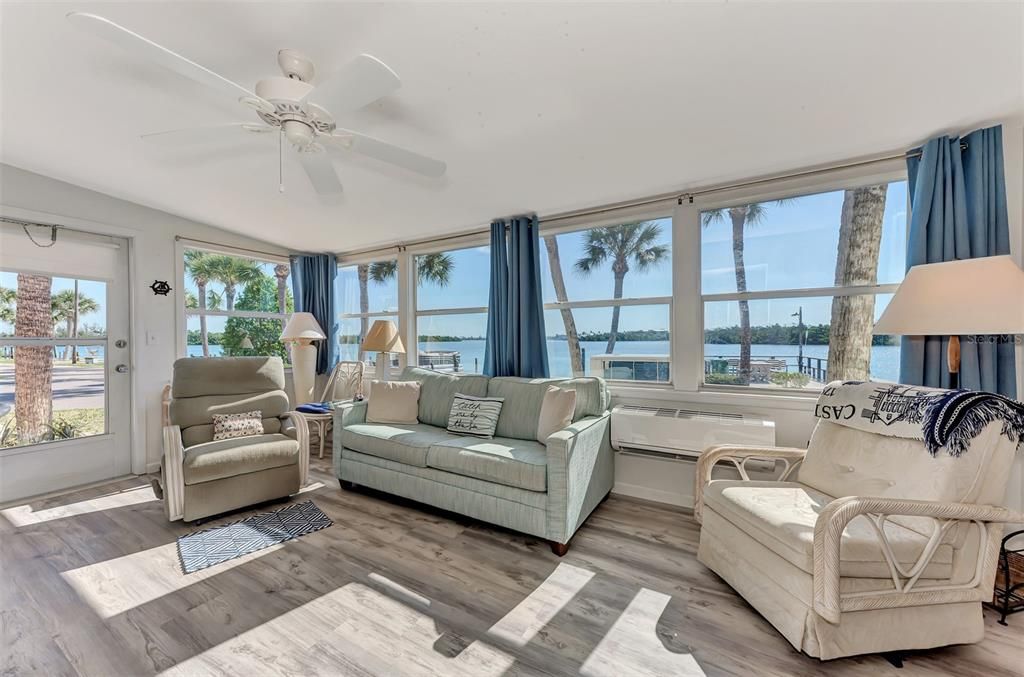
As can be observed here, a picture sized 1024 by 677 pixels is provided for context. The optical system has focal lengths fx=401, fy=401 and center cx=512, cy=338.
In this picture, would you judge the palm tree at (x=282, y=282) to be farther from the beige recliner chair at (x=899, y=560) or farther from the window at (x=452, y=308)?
the beige recliner chair at (x=899, y=560)

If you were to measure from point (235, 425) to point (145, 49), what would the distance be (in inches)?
103

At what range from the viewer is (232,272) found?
4.54 m

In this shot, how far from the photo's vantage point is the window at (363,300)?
477 cm

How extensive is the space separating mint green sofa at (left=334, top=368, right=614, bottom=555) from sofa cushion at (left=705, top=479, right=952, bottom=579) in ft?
2.58

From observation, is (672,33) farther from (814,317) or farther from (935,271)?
(814,317)

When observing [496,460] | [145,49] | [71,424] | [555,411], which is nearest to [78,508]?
[71,424]

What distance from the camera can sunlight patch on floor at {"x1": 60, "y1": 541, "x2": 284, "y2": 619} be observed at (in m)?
1.88

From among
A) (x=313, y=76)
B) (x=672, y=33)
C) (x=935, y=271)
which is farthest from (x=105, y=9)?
(x=935, y=271)

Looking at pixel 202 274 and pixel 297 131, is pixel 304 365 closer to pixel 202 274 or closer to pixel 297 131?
pixel 202 274

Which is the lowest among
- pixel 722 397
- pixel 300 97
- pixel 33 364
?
pixel 722 397

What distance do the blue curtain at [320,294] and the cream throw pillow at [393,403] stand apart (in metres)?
1.84

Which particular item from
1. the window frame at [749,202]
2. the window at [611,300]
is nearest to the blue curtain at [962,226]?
the window frame at [749,202]

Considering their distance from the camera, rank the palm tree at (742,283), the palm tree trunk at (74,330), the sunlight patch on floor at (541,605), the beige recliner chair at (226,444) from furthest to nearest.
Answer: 1. the palm tree trunk at (74,330)
2. the palm tree at (742,283)
3. the beige recliner chair at (226,444)
4. the sunlight patch on floor at (541,605)

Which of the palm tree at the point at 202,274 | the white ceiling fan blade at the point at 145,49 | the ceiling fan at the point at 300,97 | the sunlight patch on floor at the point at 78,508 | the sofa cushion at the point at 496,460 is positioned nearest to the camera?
the white ceiling fan blade at the point at 145,49
